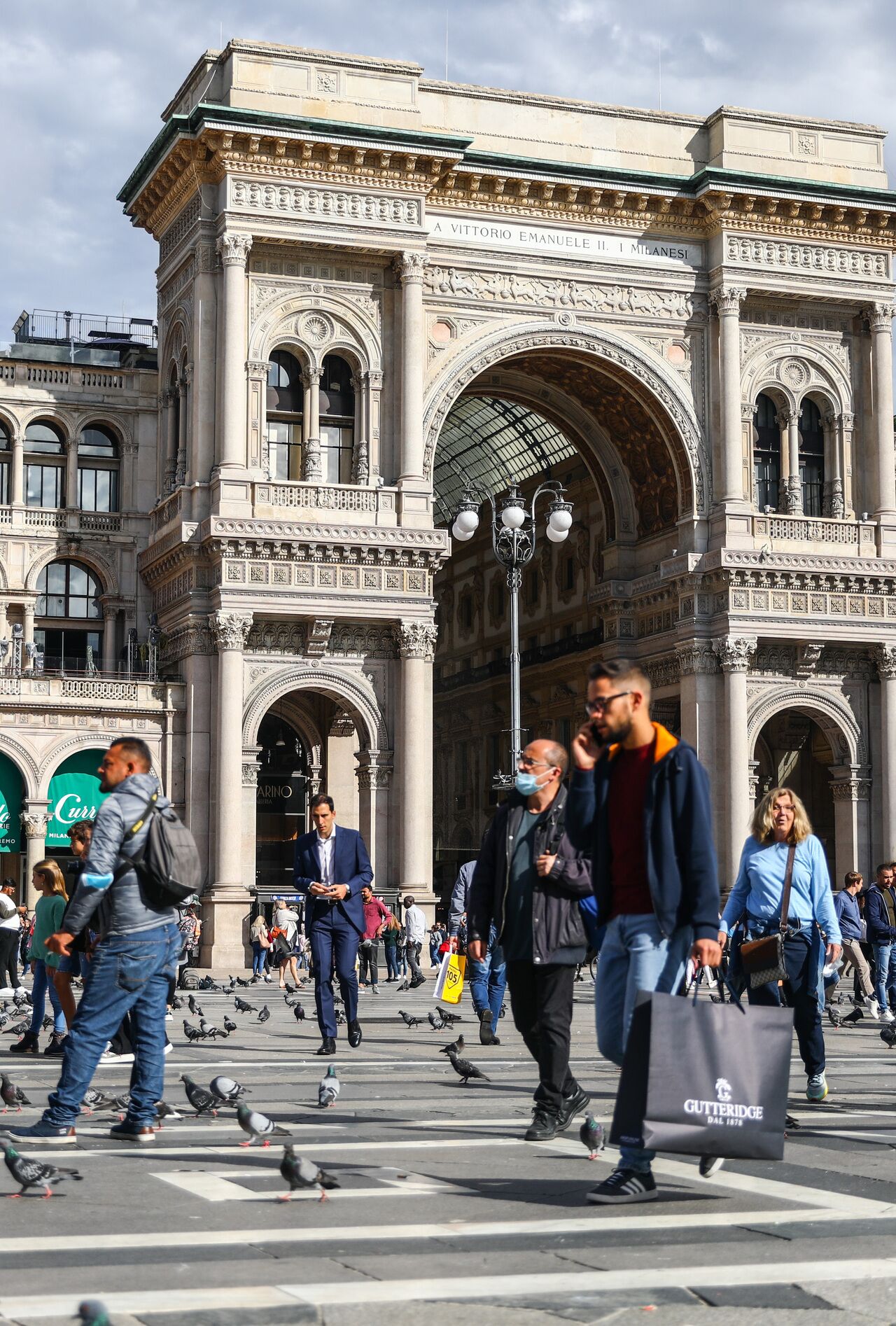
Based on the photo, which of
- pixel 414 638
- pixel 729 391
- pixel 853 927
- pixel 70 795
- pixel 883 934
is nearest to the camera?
pixel 853 927

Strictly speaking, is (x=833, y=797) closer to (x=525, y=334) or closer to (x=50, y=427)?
(x=525, y=334)

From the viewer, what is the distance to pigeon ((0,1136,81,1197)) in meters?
7.86

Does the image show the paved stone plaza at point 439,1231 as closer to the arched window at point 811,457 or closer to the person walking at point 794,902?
the person walking at point 794,902

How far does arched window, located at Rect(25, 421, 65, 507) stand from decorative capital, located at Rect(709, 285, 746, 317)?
53.8 feet

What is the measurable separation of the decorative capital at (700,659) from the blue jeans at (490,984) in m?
26.6

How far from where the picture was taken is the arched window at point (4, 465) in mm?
46344

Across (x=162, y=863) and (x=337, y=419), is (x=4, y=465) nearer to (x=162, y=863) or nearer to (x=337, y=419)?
(x=337, y=419)

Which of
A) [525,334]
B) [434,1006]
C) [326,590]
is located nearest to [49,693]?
[326,590]

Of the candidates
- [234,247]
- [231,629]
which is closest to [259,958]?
[231,629]

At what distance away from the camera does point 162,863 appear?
985 centimetres

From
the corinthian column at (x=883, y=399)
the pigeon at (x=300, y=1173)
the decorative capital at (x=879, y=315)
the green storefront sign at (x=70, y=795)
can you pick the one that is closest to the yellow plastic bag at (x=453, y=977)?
the pigeon at (x=300, y=1173)

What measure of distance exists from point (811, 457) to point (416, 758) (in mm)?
13593

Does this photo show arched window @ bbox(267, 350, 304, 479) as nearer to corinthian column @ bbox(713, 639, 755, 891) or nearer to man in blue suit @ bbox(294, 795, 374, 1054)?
corinthian column @ bbox(713, 639, 755, 891)

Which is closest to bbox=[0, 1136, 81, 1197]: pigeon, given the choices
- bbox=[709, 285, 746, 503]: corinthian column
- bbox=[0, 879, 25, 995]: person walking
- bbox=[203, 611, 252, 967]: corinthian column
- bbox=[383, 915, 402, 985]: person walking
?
bbox=[0, 879, 25, 995]: person walking
